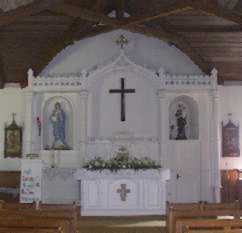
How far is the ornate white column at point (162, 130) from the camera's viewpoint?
14.6m

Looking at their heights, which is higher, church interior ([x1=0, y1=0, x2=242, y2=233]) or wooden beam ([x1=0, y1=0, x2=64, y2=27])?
wooden beam ([x1=0, y1=0, x2=64, y2=27])

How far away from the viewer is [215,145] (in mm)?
14531

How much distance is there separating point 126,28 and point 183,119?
344cm

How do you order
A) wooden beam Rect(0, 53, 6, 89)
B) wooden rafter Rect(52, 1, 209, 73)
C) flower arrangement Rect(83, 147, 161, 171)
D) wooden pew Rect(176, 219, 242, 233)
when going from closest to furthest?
1. wooden pew Rect(176, 219, 242, 233)
2. wooden rafter Rect(52, 1, 209, 73)
3. flower arrangement Rect(83, 147, 161, 171)
4. wooden beam Rect(0, 53, 6, 89)

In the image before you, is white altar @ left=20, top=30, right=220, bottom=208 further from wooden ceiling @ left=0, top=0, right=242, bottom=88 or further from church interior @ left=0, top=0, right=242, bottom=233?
wooden ceiling @ left=0, top=0, right=242, bottom=88

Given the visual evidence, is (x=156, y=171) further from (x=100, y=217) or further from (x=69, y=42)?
(x=69, y=42)

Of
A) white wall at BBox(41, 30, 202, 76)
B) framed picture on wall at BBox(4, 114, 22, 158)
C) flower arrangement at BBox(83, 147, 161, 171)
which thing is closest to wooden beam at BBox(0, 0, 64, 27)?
flower arrangement at BBox(83, 147, 161, 171)

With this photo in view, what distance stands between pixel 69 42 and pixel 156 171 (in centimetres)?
507

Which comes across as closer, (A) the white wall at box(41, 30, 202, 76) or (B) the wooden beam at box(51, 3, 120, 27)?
(B) the wooden beam at box(51, 3, 120, 27)

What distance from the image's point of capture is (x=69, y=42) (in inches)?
582

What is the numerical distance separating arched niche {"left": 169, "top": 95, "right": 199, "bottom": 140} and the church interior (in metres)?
0.03

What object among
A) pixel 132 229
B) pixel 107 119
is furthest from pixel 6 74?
pixel 132 229

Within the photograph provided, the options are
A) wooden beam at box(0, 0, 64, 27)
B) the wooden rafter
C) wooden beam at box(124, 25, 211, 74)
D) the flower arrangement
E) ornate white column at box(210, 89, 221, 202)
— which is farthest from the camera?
ornate white column at box(210, 89, 221, 202)

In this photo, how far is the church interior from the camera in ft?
46.7
